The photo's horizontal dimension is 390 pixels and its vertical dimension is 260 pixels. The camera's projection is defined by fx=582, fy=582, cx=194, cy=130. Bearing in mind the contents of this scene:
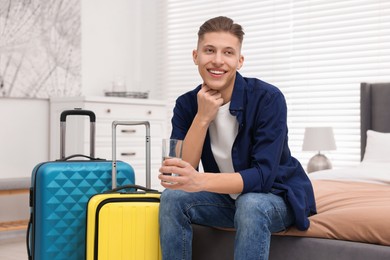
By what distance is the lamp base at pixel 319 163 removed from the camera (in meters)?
4.06

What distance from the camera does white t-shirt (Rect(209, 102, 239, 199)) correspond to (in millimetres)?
1995

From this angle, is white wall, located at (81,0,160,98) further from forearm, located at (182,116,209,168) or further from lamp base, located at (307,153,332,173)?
forearm, located at (182,116,209,168)

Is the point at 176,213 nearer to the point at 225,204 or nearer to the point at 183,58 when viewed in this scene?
the point at 225,204

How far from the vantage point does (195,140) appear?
1978 mm

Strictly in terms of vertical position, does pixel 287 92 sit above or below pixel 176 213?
above

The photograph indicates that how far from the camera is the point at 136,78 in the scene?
531 cm

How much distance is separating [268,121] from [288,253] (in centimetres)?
47

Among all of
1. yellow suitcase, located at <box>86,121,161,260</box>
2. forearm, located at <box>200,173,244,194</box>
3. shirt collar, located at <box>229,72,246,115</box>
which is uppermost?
shirt collar, located at <box>229,72,246,115</box>

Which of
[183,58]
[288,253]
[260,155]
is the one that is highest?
[183,58]

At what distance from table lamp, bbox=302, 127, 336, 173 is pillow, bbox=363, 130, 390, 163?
0.28 meters

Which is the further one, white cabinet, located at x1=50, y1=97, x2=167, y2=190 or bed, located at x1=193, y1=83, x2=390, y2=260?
white cabinet, located at x1=50, y1=97, x2=167, y2=190

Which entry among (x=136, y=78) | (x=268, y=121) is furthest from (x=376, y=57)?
(x=268, y=121)

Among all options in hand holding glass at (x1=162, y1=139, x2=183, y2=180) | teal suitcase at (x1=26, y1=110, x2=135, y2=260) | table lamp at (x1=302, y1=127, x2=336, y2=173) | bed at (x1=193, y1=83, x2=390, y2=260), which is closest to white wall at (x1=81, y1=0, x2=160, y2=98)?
table lamp at (x1=302, y1=127, x2=336, y2=173)

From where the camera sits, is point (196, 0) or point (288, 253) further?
point (196, 0)
